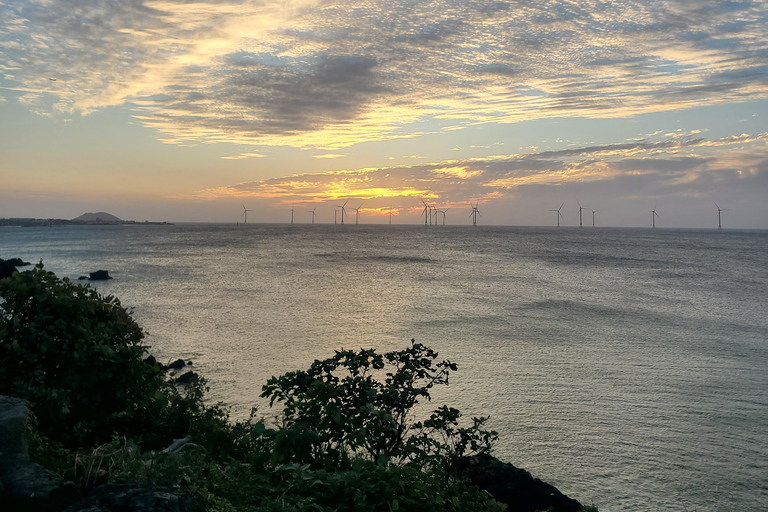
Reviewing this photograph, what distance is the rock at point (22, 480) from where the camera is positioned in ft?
16.8

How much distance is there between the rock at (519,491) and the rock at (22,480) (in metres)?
8.09

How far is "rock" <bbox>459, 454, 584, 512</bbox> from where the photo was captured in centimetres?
1149

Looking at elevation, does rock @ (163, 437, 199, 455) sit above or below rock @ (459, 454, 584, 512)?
above

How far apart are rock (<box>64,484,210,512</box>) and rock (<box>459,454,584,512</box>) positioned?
7732 millimetres

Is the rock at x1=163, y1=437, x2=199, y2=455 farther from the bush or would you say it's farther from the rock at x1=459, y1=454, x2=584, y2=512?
the rock at x1=459, y1=454, x2=584, y2=512

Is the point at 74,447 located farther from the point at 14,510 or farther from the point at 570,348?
the point at 570,348

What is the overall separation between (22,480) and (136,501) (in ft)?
5.38

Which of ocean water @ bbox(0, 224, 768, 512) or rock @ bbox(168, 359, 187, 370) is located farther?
rock @ bbox(168, 359, 187, 370)

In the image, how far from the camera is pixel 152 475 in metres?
5.62

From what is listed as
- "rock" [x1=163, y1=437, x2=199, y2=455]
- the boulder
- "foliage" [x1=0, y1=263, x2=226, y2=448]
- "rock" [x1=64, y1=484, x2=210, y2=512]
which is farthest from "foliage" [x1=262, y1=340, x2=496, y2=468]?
the boulder

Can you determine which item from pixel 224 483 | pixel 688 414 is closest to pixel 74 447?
pixel 224 483

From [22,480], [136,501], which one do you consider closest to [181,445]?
[22,480]

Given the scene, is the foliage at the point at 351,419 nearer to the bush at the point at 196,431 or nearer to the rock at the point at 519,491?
the bush at the point at 196,431

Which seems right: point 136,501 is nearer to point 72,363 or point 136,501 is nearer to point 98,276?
point 72,363
